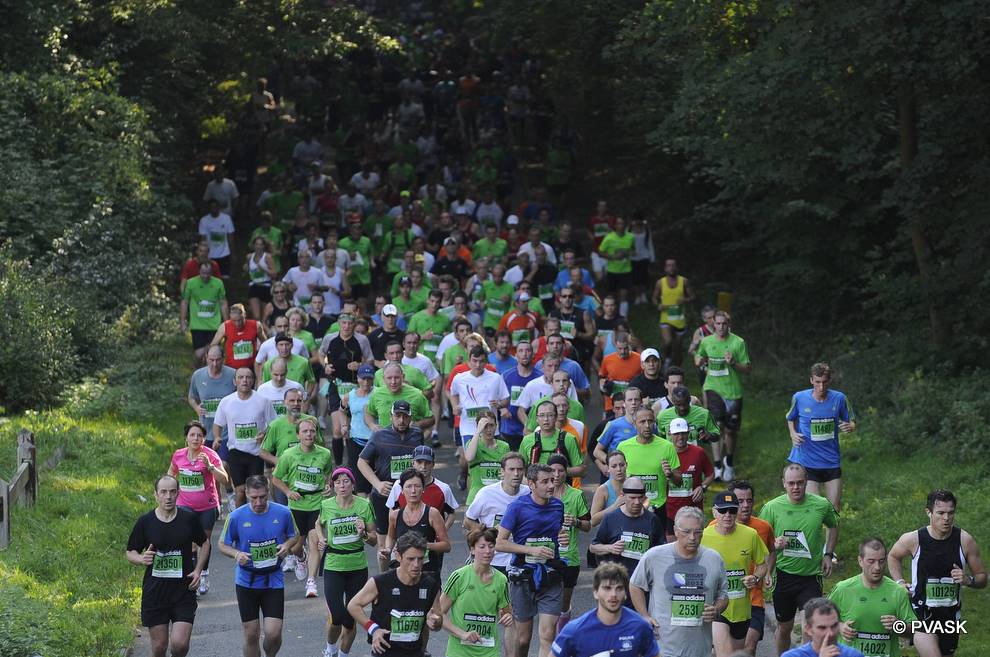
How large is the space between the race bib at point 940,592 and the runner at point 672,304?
1067 centimetres

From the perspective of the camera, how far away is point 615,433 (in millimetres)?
14695

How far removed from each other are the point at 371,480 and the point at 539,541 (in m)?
2.38

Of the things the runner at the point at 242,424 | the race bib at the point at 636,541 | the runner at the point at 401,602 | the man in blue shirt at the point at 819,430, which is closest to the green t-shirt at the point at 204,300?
the runner at the point at 242,424

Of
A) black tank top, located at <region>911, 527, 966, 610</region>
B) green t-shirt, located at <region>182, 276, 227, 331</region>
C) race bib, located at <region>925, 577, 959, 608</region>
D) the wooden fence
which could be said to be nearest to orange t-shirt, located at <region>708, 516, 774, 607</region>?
black tank top, located at <region>911, 527, 966, 610</region>

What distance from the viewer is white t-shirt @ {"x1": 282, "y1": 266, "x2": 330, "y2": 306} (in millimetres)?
22234

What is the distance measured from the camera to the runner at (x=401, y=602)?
410 inches

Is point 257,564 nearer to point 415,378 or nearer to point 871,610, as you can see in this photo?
point 871,610

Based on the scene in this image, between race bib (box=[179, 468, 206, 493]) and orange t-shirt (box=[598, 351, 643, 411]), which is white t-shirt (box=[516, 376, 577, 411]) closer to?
orange t-shirt (box=[598, 351, 643, 411])

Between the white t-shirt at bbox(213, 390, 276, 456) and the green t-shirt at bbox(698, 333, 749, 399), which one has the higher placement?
the green t-shirt at bbox(698, 333, 749, 399)

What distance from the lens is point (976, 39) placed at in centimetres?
1839

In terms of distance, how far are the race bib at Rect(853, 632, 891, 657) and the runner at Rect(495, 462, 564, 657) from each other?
239cm

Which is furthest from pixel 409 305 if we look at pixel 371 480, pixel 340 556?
pixel 340 556

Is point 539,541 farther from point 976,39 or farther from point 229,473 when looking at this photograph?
point 976,39

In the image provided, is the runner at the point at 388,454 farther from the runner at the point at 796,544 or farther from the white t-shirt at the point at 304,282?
the white t-shirt at the point at 304,282
